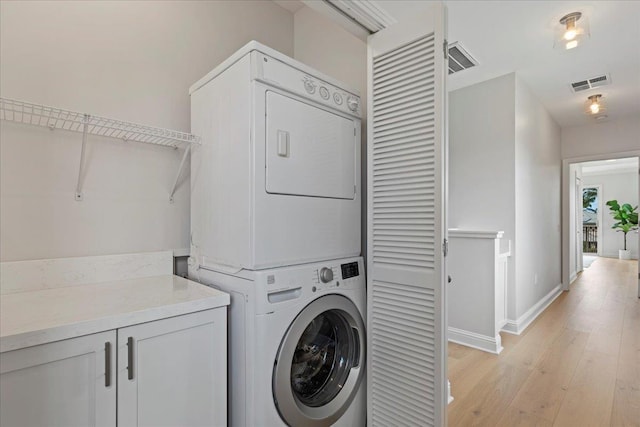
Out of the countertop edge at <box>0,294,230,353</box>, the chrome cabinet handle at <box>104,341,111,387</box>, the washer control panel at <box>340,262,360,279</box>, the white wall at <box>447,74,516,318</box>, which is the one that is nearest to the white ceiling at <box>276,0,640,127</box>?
the white wall at <box>447,74,516,318</box>

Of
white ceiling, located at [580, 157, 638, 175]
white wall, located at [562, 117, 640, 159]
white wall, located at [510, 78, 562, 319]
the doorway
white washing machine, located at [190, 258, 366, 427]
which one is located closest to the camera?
white washing machine, located at [190, 258, 366, 427]

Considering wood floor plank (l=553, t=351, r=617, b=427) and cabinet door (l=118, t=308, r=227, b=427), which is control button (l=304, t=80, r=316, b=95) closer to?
cabinet door (l=118, t=308, r=227, b=427)

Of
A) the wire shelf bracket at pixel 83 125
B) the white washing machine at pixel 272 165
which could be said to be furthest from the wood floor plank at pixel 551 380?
the wire shelf bracket at pixel 83 125

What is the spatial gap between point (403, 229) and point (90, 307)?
1251 mm

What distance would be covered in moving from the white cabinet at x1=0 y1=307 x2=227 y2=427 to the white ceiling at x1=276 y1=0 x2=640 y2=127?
2171 millimetres

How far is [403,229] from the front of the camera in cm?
147

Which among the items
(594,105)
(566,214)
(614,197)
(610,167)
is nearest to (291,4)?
(594,105)

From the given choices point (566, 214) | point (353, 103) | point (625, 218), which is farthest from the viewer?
point (625, 218)

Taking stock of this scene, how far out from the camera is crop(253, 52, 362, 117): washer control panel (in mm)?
1281

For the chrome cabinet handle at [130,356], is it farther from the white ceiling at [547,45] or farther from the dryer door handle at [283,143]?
the white ceiling at [547,45]

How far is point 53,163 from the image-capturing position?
55.5 inches

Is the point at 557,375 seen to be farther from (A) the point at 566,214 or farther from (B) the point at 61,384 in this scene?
A: (A) the point at 566,214

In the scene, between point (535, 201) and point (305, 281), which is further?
point (535, 201)

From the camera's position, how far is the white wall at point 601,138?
15.1 feet
